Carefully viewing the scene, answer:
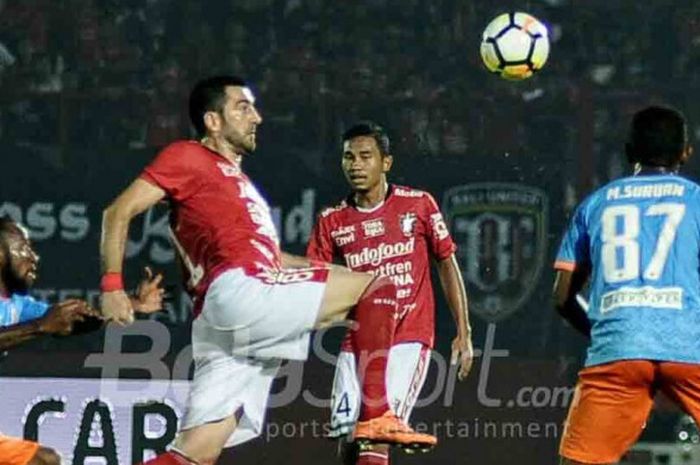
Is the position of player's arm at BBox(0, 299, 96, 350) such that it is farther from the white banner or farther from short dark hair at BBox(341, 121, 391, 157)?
the white banner

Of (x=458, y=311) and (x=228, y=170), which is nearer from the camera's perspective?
(x=228, y=170)

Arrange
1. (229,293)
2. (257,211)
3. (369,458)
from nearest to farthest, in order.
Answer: (229,293)
(257,211)
(369,458)

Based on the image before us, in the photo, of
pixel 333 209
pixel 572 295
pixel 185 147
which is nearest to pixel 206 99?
pixel 185 147

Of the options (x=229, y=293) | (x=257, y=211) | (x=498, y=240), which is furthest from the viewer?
(x=498, y=240)

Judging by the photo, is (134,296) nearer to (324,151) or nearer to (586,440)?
(586,440)

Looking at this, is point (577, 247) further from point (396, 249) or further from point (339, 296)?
point (396, 249)

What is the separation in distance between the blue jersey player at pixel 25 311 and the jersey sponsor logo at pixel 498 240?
3662 millimetres

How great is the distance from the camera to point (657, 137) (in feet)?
23.2

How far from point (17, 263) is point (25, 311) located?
19 centimetres

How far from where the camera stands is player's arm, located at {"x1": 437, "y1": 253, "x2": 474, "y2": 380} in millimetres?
9516

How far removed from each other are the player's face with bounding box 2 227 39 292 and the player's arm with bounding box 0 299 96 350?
1.85 feet

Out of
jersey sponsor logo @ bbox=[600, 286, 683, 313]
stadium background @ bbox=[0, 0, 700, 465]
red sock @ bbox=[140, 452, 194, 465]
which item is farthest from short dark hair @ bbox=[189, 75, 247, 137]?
stadium background @ bbox=[0, 0, 700, 465]

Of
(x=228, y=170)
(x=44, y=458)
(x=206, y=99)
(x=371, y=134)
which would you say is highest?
(x=206, y=99)

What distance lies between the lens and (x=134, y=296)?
7141 millimetres
